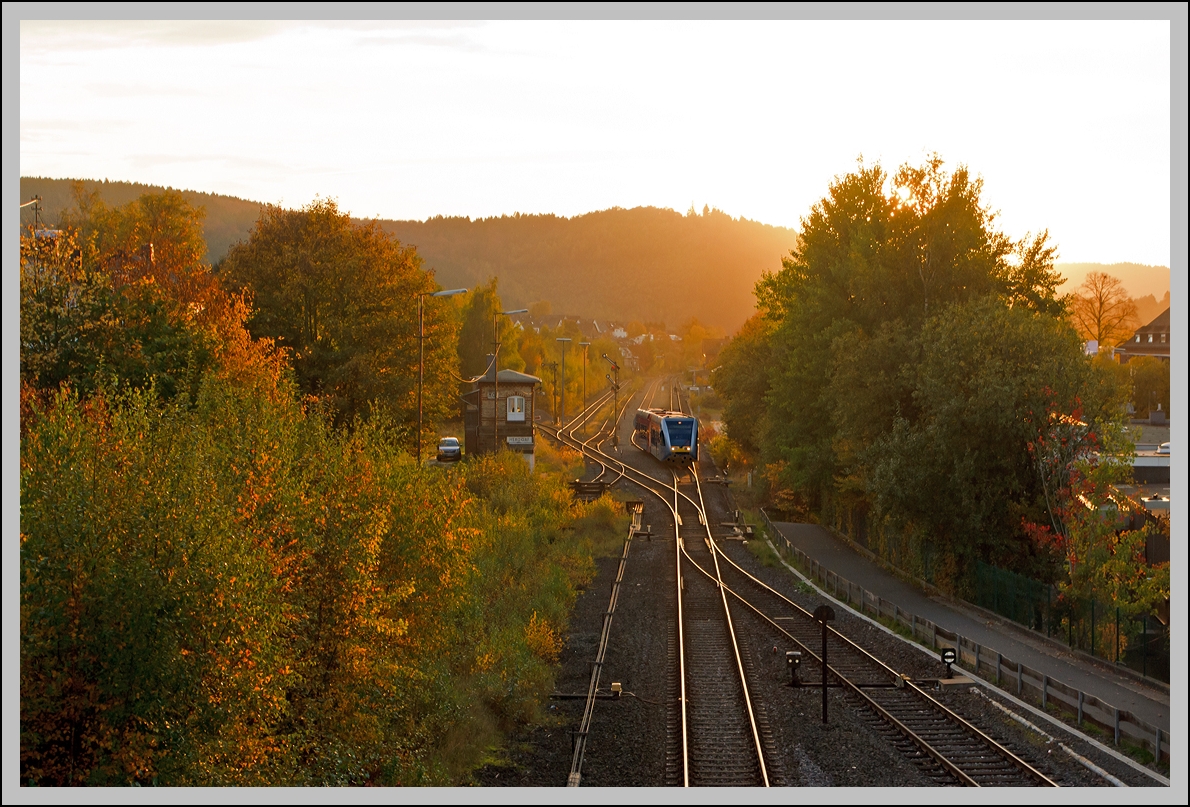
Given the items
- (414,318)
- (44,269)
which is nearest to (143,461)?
(44,269)

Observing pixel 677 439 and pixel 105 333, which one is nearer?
pixel 105 333

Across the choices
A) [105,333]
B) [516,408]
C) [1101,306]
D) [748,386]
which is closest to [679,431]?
[748,386]

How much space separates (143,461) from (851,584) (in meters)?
22.3

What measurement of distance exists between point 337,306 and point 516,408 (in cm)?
1643

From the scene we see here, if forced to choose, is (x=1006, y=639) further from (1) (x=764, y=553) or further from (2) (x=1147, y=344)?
(2) (x=1147, y=344)

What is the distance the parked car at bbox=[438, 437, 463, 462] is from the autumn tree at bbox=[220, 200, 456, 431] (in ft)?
38.8

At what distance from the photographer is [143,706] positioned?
33.4ft

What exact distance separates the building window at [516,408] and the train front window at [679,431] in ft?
33.2

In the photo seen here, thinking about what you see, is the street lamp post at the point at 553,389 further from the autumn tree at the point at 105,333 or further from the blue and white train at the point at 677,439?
the autumn tree at the point at 105,333

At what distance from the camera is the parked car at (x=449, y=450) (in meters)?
53.1

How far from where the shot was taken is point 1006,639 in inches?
925

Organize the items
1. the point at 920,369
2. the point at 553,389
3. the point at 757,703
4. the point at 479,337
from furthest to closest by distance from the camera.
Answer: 1. the point at 553,389
2. the point at 479,337
3. the point at 920,369
4. the point at 757,703

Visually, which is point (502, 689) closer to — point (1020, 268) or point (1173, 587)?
point (1173, 587)

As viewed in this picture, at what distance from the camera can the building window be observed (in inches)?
2124
